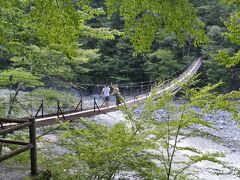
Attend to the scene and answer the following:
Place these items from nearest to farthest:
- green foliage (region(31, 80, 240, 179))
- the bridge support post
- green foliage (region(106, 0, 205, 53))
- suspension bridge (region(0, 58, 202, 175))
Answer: green foliage (region(106, 0, 205, 53)) → green foliage (region(31, 80, 240, 179)) → suspension bridge (region(0, 58, 202, 175)) → the bridge support post

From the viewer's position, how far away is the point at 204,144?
39.3 ft

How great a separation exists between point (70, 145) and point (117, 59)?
63.8 feet

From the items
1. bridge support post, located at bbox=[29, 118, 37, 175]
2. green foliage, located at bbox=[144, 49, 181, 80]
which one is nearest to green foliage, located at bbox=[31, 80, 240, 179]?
bridge support post, located at bbox=[29, 118, 37, 175]

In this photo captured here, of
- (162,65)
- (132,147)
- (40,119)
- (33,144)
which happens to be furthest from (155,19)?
(162,65)

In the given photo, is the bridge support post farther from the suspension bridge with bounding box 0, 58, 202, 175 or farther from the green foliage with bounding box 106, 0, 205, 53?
the green foliage with bounding box 106, 0, 205, 53

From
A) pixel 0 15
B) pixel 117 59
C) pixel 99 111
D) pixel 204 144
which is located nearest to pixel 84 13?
pixel 0 15

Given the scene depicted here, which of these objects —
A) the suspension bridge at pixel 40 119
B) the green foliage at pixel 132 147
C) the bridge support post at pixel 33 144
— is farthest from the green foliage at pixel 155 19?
the bridge support post at pixel 33 144

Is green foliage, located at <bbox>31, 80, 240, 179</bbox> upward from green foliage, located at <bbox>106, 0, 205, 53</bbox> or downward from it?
downward

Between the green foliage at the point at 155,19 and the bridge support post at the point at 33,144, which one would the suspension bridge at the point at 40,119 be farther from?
the green foliage at the point at 155,19

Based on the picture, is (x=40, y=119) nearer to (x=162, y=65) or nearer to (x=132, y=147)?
(x=132, y=147)

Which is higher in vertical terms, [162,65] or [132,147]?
[162,65]

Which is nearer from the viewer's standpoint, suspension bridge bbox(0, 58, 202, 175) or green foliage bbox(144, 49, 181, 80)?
suspension bridge bbox(0, 58, 202, 175)

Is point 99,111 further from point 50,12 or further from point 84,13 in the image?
point 50,12

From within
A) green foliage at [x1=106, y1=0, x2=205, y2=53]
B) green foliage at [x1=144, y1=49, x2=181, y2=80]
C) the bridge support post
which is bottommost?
the bridge support post
